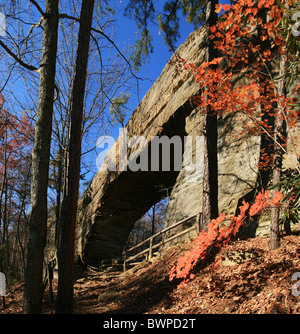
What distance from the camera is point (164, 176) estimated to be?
11219mm

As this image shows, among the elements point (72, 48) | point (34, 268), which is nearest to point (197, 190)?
point (34, 268)

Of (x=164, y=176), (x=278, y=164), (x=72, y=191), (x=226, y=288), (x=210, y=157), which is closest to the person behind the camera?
(x=226, y=288)

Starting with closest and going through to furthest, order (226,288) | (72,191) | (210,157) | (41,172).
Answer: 1. (226,288)
2. (72,191)
3. (41,172)
4. (210,157)

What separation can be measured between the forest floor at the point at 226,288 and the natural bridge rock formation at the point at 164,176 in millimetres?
1630

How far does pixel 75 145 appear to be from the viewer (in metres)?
4.30

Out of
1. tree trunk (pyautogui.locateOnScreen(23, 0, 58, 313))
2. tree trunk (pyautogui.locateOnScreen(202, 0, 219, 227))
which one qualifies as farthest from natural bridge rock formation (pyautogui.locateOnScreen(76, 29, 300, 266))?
tree trunk (pyautogui.locateOnScreen(23, 0, 58, 313))

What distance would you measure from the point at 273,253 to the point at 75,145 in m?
3.83

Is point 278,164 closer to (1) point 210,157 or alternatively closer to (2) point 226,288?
(1) point 210,157

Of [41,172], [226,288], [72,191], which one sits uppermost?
[41,172]

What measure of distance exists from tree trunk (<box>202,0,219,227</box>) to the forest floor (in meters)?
0.85

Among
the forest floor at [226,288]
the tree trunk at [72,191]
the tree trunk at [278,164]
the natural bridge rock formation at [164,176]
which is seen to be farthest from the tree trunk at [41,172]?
the tree trunk at [278,164]

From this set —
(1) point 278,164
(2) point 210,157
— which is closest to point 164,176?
(2) point 210,157

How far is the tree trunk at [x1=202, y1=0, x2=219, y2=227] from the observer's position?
5.57 m

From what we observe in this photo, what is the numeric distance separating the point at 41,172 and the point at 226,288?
360 cm
